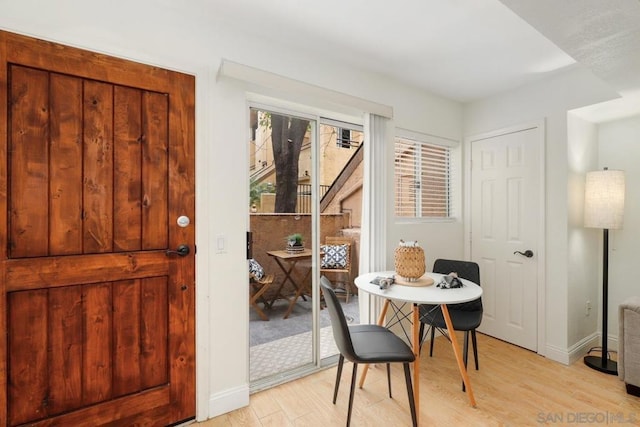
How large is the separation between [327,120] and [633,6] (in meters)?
1.82

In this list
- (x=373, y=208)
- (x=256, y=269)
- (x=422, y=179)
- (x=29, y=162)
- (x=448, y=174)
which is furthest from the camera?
(x=448, y=174)

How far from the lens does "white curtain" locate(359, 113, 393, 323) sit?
2.58 m

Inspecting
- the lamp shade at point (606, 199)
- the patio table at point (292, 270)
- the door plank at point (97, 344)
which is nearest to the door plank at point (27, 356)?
the door plank at point (97, 344)

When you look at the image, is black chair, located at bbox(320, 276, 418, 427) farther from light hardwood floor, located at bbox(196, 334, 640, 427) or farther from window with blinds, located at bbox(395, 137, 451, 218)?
window with blinds, located at bbox(395, 137, 451, 218)

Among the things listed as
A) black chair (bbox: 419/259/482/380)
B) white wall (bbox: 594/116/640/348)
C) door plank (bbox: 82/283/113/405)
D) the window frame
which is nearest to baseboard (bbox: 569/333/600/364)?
white wall (bbox: 594/116/640/348)

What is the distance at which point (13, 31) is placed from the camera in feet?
4.66

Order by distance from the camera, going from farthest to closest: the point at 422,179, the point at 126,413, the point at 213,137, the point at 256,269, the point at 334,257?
the point at 422,179 → the point at 334,257 → the point at 256,269 → the point at 213,137 → the point at 126,413

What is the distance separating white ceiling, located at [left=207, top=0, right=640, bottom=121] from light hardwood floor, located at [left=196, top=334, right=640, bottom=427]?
2184mm

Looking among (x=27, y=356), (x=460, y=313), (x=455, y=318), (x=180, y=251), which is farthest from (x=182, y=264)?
(x=460, y=313)

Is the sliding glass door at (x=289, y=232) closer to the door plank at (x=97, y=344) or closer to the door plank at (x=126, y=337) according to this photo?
the door plank at (x=126, y=337)

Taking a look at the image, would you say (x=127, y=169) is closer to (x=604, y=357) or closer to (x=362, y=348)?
(x=362, y=348)

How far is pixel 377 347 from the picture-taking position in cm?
179

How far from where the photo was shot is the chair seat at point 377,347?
1.68 metres

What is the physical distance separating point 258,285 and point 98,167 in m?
1.30
